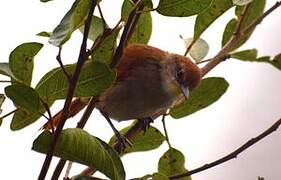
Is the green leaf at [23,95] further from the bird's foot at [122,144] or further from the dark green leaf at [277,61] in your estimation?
the dark green leaf at [277,61]

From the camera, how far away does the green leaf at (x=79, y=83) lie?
0.52 metres

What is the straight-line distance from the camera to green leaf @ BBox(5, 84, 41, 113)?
1.65ft

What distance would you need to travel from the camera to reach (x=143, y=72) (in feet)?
3.81

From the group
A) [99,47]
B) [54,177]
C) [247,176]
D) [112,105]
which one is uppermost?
[99,47]

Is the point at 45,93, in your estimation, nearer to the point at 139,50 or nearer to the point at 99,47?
the point at 99,47

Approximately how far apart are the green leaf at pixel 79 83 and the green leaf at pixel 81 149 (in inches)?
2.0

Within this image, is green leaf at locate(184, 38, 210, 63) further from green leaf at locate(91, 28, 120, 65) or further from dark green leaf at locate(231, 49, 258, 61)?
green leaf at locate(91, 28, 120, 65)

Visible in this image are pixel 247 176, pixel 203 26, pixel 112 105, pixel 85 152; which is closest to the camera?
pixel 85 152

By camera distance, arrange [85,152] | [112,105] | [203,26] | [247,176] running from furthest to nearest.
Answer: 1. [247,176]
2. [112,105]
3. [203,26]
4. [85,152]

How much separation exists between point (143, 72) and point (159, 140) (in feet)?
1.21

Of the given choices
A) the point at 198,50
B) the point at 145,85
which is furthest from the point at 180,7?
the point at 145,85

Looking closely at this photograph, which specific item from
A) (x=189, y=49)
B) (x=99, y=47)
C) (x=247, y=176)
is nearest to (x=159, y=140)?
(x=189, y=49)

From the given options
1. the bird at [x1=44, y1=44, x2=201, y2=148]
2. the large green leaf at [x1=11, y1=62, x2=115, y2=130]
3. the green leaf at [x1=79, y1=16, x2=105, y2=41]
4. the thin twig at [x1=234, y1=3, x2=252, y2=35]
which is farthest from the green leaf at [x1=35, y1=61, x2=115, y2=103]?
the bird at [x1=44, y1=44, x2=201, y2=148]

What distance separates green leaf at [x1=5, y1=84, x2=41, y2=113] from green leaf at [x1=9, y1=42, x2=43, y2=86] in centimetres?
4
